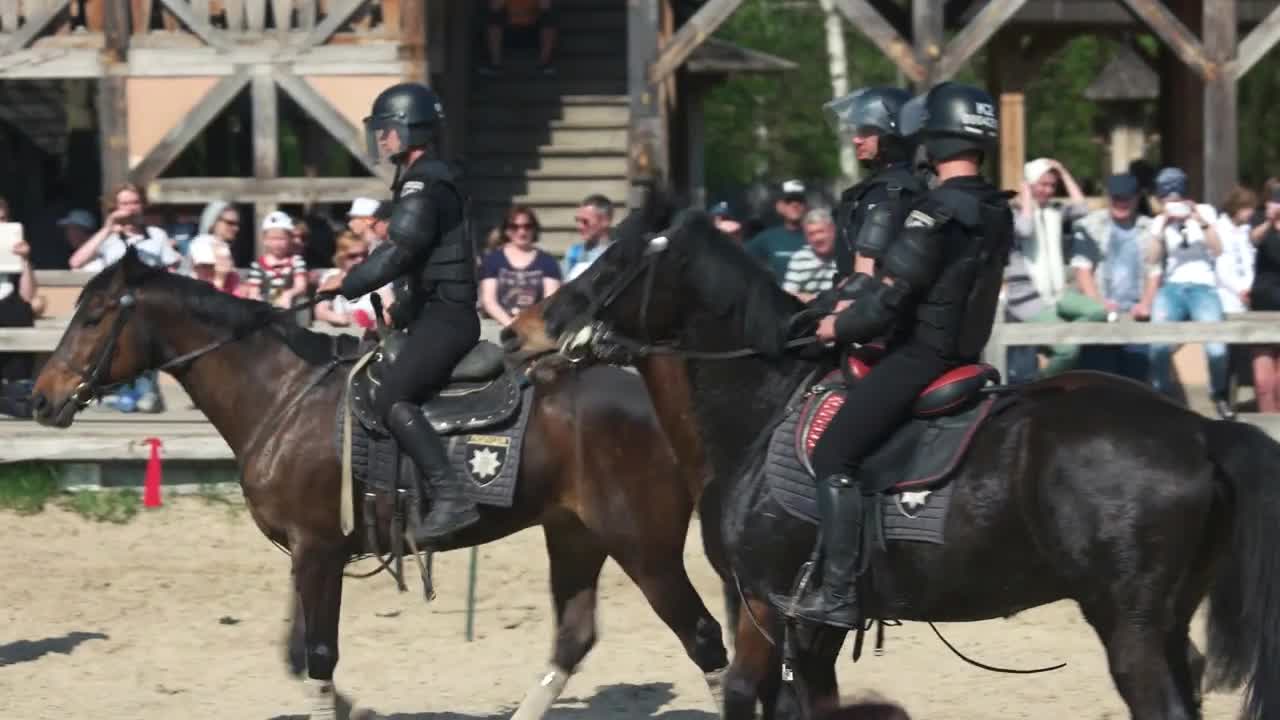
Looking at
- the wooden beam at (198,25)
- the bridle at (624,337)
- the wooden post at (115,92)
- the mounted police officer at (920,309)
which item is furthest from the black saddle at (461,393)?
the wooden post at (115,92)

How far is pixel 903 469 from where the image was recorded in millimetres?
6652

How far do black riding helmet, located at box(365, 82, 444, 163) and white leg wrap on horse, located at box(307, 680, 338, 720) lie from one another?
2115mm

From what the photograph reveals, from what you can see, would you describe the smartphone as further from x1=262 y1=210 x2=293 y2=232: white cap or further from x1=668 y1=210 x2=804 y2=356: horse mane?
x1=668 y1=210 x2=804 y2=356: horse mane

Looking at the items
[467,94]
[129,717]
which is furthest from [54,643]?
[467,94]

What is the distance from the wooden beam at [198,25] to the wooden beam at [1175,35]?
7.33m

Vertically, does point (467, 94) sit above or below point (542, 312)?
above

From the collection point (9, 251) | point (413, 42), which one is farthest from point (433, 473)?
point (413, 42)

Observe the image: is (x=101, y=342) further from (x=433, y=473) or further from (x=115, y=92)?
(x=115, y=92)

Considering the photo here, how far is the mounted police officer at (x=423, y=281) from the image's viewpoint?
808cm

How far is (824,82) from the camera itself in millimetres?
37625

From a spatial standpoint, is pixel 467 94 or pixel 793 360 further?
pixel 467 94

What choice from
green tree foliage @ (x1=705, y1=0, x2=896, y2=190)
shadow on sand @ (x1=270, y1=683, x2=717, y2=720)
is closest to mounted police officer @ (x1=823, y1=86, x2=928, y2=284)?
shadow on sand @ (x1=270, y1=683, x2=717, y2=720)

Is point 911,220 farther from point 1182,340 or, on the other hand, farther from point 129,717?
point 1182,340

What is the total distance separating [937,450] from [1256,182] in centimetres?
3000
